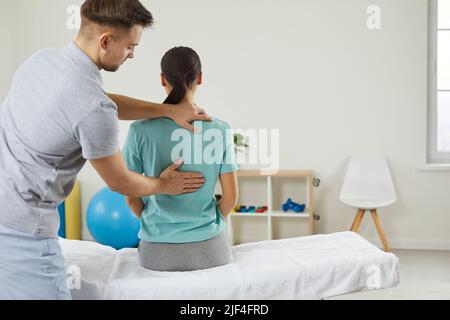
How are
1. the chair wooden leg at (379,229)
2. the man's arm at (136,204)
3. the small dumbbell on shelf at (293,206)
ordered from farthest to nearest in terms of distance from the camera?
the small dumbbell on shelf at (293,206)
the chair wooden leg at (379,229)
the man's arm at (136,204)

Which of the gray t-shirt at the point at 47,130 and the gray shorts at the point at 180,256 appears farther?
the gray shorts at the point at 180,256

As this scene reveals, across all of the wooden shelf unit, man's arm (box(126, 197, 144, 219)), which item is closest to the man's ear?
man's arm (box(126, 197, 144, 219))

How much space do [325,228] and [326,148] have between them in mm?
589

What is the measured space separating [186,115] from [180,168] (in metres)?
0.17

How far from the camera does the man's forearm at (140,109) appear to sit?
1731 millimetres

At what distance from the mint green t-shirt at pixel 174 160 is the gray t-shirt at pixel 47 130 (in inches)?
13.8

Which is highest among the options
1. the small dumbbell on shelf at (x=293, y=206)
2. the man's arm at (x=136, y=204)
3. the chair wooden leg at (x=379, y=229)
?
the man's arm at (x=136, y=204)

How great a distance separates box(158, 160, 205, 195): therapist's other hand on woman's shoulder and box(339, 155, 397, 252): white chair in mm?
2249

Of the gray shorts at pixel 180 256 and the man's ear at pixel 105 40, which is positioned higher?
the man's ear at pixel 105 40

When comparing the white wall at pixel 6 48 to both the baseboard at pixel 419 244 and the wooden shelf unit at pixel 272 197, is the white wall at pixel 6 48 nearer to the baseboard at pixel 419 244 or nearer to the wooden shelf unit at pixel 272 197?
the wooden shelf unit at pixel 272 197

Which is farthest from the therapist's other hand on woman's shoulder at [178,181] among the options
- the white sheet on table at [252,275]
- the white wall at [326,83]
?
the white wall at [326,83]

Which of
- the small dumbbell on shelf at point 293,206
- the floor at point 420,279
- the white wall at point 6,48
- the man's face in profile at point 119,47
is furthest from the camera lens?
the white wall at point 6,48

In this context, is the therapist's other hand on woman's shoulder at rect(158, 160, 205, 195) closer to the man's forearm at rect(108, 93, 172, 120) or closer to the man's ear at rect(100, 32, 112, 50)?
the man's forearm at rect(108, 93, 172, 120)

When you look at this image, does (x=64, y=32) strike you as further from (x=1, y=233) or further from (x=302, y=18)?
(x=1, y=233)
